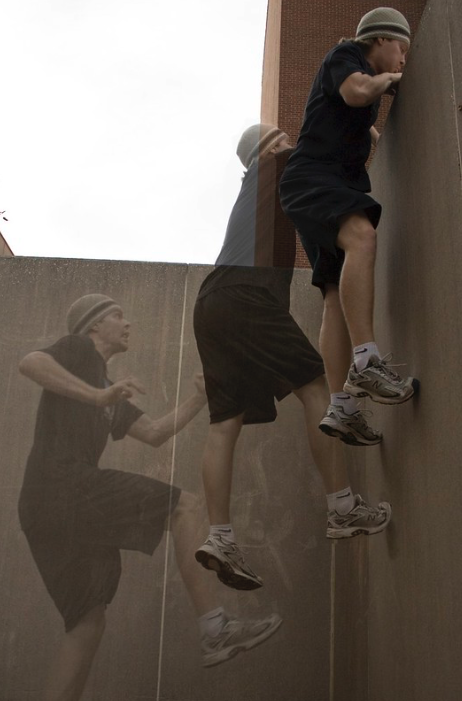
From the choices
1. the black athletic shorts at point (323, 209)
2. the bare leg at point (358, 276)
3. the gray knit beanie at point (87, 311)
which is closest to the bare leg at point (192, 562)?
the gray knit beanie at point (87, 311)

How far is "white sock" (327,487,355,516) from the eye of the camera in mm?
3482

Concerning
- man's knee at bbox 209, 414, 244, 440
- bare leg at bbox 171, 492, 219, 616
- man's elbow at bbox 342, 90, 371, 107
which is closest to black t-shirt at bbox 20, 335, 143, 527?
man's knee at bbox 209, 414, 244, 440

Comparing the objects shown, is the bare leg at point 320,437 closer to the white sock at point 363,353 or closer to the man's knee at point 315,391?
the man's knee at point 315,391

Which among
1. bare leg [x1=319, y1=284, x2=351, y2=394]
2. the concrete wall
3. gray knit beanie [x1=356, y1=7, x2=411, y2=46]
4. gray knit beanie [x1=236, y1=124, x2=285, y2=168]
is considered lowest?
bare leg [x1=319, y1=284, x2=351, y2=394]

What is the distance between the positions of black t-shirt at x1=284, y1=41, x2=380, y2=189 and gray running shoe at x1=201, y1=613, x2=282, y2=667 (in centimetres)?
238

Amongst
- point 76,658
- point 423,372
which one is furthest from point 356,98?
point 76,658

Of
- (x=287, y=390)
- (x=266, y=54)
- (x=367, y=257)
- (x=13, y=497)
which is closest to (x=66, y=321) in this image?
(x=13, y=497)

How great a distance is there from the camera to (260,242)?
4.81m

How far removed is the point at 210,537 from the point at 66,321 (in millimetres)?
1602

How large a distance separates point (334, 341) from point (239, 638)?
185 centimetres

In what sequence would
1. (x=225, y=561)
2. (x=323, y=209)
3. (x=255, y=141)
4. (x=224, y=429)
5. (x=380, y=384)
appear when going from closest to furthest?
1. (x=380, y=384)
2. (x=323, y=209)
3. (x=225, y=561)
4. (x=224, y=429)
5. (x=255, y=141)

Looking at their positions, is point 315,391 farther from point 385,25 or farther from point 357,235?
point 385,25

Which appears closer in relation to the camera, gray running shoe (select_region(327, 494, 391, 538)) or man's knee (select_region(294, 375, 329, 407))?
gray running shoe (select_region(327, 494, 391, 538))

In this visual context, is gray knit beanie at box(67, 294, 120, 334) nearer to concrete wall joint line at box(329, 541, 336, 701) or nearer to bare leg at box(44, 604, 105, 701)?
bare leg at box(44, 604, 105, 701)
